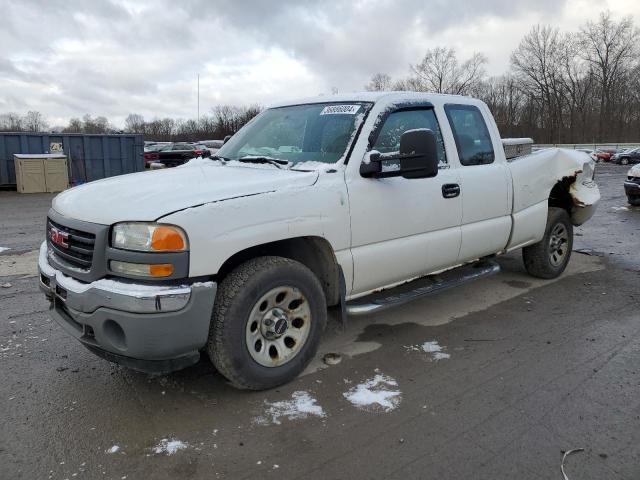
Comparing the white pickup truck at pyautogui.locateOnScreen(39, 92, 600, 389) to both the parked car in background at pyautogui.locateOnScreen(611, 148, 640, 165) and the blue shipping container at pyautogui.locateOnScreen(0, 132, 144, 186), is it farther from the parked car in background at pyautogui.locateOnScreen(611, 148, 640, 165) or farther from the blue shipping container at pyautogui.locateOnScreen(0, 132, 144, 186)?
the parked car in background at pyautogui.locateOnScreen(611, 148, 640, 165)

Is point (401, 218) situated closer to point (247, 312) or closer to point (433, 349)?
point (433, 349)

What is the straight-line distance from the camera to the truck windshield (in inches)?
150

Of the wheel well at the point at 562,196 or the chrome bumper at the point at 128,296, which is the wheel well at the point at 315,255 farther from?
the wheel well at the point at 562,196

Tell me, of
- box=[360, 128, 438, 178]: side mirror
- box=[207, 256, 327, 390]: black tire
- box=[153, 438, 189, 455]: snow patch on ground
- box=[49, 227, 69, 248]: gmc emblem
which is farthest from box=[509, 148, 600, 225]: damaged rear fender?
box=[49, 227, 69, 248]: gmc emblem

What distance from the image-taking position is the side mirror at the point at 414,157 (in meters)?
3.48

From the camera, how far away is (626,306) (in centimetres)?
512

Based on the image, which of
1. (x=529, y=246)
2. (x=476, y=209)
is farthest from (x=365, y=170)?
(x=529, y=246)

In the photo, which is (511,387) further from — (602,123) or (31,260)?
(602,123)

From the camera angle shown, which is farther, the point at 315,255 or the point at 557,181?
the point at 557,181

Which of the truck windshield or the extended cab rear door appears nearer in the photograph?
the truck windshield

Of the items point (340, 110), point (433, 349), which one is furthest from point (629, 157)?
point (340, 110)

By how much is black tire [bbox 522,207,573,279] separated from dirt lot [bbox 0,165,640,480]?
996 millimetres

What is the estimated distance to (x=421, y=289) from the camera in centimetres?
438

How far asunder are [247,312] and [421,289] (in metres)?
1.82
